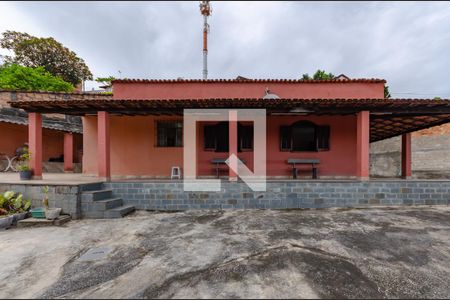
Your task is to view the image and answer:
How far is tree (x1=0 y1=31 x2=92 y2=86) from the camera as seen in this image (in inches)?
829

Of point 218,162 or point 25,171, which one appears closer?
point 25,171

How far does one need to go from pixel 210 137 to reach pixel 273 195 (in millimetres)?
3446

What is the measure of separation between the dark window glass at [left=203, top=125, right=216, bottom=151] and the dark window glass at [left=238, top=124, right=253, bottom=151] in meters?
1.02

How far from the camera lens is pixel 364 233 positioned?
13.2 ft

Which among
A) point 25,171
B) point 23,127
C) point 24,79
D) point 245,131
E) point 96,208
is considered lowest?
point 96,208

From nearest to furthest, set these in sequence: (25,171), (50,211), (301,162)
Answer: (50,211) < (25,171) < (301,162)

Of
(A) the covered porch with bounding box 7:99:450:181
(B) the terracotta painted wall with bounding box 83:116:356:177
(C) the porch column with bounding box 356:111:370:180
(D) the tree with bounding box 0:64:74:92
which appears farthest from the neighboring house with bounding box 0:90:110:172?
(C) the porch column with bounding box 356:111:370:180

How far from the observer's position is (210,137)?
8.07 m

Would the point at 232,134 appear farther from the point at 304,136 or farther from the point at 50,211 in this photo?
the point at 50,211

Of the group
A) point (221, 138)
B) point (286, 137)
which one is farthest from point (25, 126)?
point (286, 137)

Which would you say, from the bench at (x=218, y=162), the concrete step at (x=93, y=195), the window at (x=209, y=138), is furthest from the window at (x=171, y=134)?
the concrete step at (x=93, y=195)

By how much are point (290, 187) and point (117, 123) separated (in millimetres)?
6887

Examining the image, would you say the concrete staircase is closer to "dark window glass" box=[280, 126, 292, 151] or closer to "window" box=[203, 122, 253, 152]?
"window" box=[203, 122, 253, 152]

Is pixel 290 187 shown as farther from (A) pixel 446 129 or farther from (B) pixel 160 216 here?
(A) pixel 446 129
